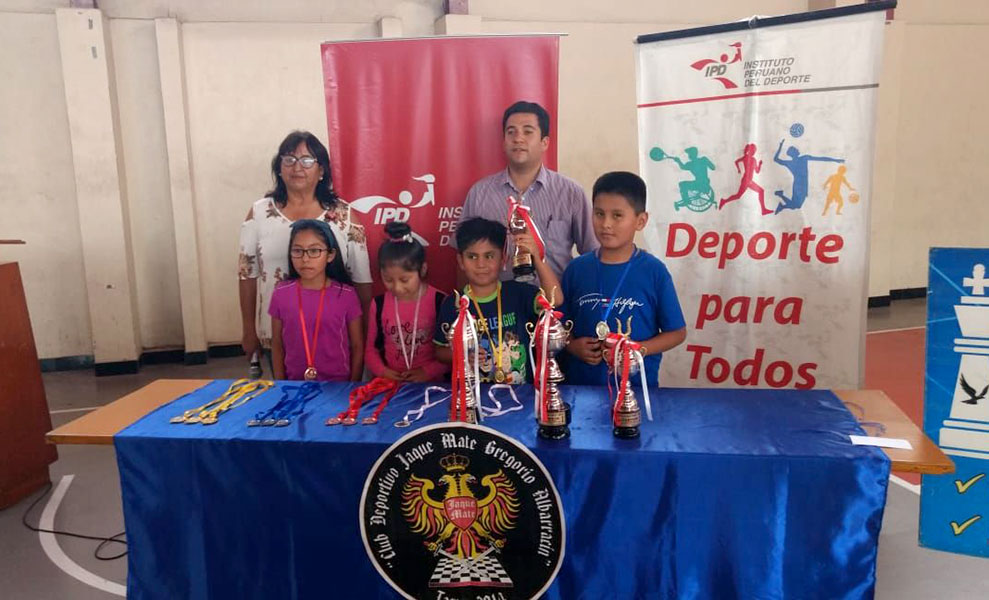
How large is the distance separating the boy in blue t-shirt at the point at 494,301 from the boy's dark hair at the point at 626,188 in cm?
32

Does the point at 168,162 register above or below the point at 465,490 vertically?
above

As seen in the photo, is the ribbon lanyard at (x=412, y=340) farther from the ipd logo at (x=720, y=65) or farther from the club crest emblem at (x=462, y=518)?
the ipd logo at (x=720, y=65)

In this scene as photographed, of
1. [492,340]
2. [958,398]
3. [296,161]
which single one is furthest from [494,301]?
[958,398]

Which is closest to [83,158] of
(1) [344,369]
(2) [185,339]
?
(2) [185,339]

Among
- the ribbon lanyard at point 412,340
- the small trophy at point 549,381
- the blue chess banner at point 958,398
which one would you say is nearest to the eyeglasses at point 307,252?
the ribbon lanyard at point 412,340

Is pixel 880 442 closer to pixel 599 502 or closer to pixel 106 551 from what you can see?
pixel 599 502

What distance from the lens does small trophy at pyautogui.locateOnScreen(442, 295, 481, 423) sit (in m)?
1.77

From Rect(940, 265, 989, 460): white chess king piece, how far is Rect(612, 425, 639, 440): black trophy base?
3.87 ft

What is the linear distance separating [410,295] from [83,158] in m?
3.99

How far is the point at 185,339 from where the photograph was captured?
5.70 m

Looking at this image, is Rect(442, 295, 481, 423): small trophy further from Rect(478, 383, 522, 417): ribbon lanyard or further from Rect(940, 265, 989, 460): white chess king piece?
Rect(940, 265, 989, 460): white chess king piece

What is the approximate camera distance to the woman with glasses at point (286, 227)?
9.50ft

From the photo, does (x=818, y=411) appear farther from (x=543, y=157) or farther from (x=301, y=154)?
(x=301, y=154)

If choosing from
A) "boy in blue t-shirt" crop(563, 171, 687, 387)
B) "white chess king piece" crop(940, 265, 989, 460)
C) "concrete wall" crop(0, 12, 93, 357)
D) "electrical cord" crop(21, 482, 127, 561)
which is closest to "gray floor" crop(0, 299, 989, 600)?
"electrical cord" crop(21, 482, 127, 561)
